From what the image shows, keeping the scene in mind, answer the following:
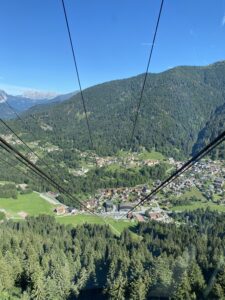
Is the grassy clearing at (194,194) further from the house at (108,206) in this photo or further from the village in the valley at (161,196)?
the house at (108,206)

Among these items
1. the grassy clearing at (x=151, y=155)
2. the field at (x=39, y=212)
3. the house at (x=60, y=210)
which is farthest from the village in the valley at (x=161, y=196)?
the grassy clearing at (x=151, y=155)

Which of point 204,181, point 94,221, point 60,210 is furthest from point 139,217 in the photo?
point 204,181

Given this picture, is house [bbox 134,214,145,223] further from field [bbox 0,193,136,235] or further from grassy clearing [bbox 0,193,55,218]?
grassy clearing [bbox 0,193,55,218]

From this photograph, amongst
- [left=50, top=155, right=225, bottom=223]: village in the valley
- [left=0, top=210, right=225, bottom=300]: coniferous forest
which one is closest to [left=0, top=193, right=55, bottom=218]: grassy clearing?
[left=50, top=155, right=225, bottom=223]: village in the valley

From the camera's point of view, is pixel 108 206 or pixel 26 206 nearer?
pixel 26 206

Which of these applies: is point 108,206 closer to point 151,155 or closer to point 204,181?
point 204,181

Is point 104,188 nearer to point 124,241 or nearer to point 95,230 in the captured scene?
point 95,230
